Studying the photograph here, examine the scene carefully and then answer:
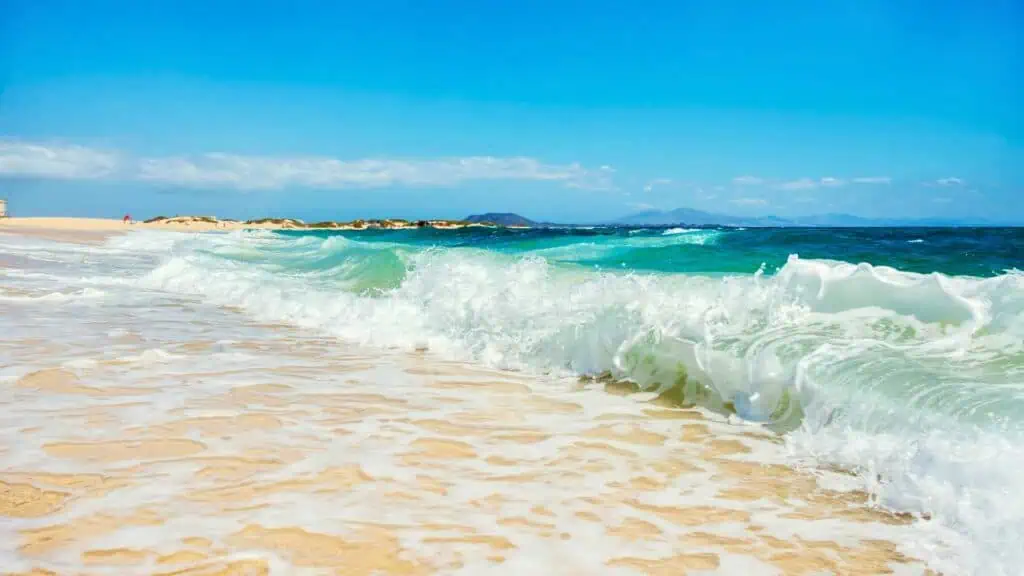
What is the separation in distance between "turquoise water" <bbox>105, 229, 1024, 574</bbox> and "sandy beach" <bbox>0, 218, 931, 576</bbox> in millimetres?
266

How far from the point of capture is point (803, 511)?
3.17 meters

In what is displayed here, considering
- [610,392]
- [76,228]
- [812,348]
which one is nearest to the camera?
[812,348]

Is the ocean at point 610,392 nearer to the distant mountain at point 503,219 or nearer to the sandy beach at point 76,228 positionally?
the sandy beach at point 76,228

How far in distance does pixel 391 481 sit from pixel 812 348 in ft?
10.1

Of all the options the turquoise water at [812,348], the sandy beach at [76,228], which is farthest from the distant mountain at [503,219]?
the turquoise water at [812,348]

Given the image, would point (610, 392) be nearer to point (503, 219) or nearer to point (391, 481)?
point (391, 481)

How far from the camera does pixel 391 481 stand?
338 centimetres

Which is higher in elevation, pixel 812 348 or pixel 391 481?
pixel 812 348

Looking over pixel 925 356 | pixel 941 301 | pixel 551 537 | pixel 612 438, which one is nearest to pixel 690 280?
pixel 941 301

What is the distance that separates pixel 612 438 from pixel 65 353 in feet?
15.0

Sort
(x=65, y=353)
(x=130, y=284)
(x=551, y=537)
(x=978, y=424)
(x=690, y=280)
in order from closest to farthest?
(x=551, y=537) → (x=978, y=424) → (x=65, y=353) → (x=690, y=280) → (x=130, y=284)

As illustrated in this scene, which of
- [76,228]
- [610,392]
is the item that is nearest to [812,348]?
[610,392]

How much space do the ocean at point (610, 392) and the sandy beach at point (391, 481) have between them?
2 cm

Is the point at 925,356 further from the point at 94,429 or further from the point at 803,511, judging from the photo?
the point at 94,429
